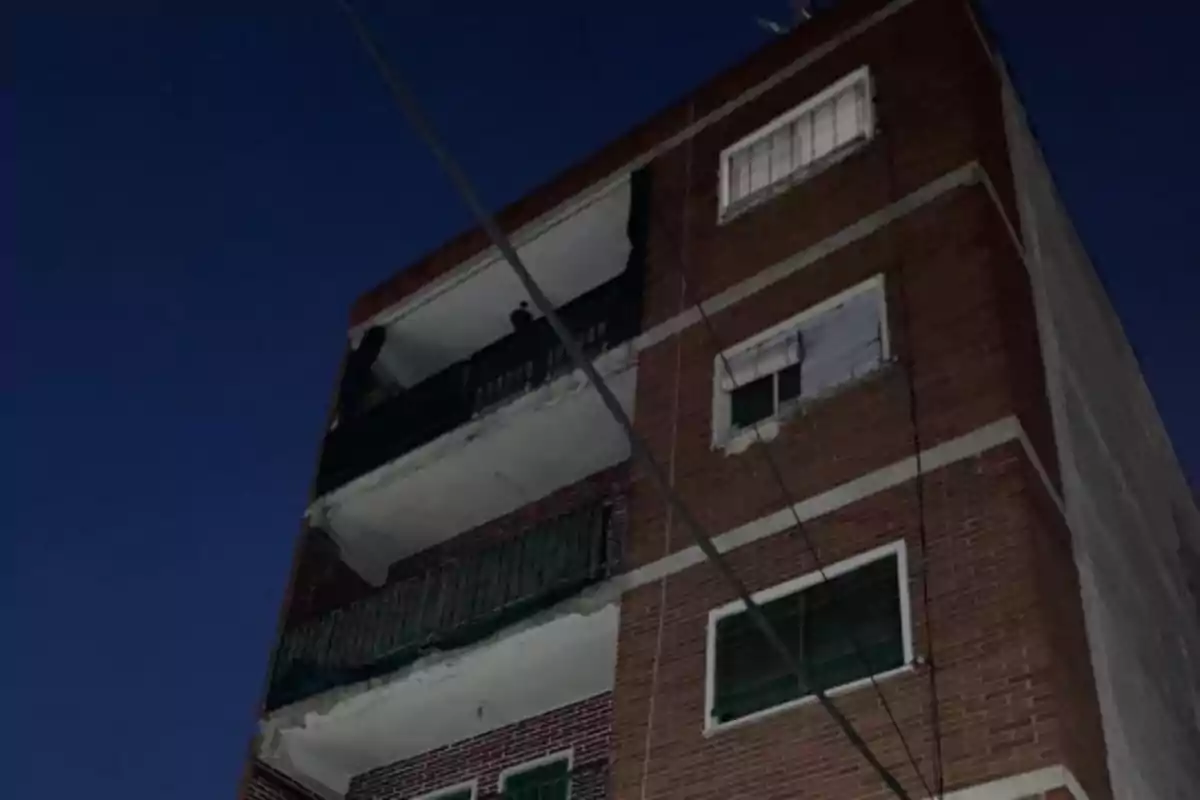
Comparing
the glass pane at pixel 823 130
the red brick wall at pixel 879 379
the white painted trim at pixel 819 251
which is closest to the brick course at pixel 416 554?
the white painted trim at pixel 819 251

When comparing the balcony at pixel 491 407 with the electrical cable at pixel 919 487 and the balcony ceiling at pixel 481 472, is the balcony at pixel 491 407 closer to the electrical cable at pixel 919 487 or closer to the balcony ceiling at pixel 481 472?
the balcony ceiling at pixel 481 472

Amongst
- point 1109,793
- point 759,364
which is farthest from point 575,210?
point 1109,793

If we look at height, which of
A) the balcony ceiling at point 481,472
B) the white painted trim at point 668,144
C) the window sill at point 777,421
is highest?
the white painted trim at point 668,144

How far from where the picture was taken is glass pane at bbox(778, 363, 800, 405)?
42.6 ft

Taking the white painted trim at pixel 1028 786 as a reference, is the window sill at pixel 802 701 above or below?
above

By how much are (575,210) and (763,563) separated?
286 inches

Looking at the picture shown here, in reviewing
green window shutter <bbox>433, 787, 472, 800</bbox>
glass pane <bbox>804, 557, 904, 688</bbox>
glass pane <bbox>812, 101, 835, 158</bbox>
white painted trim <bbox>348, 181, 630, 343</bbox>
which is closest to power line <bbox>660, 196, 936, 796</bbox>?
glass pane <bbox>804, 557, 904, 688</bbox>

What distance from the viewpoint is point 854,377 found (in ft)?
40.8

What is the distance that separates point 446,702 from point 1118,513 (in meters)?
7.15

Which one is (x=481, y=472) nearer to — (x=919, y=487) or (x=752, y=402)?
(x=752, y=402)

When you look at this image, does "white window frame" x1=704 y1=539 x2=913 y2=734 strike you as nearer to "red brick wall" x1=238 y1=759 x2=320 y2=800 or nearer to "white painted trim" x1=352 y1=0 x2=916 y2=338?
"red brick wall" x1=238 y1=759 x2=320 y2=800

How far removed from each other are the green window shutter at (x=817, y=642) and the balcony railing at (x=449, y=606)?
2238 mm

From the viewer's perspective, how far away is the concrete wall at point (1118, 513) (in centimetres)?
1112

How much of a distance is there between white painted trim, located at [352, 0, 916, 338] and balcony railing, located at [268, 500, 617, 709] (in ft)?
13.7
